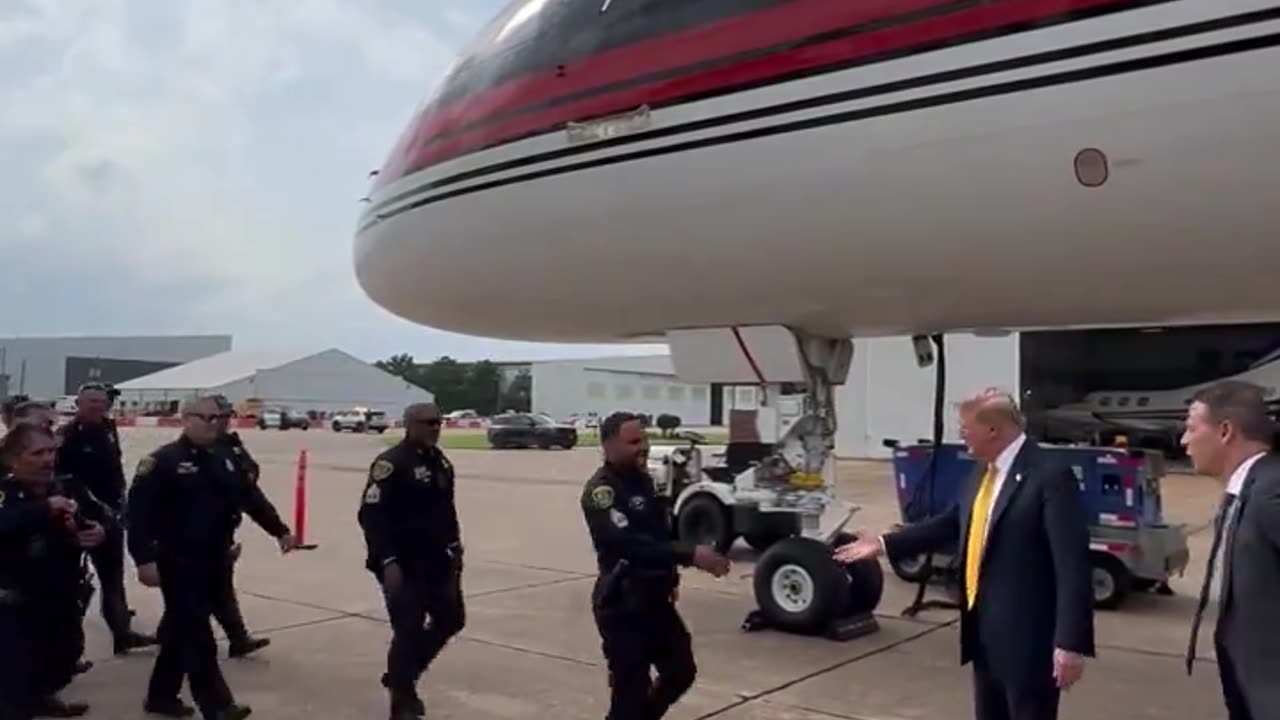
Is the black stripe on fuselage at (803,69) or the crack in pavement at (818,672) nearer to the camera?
the black stripe on fuselage at (803,69)

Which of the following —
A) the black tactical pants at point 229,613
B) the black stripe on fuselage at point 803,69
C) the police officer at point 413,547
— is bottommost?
the black tactical pants at point 229,613

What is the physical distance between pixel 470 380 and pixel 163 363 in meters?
40.5

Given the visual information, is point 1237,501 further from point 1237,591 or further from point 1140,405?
point 1140,405

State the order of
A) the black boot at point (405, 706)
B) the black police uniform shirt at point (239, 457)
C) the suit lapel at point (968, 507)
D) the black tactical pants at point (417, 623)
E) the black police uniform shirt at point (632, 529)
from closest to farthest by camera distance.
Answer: the suit lapel at point (968, 507), the black police uniform shirt at point (632, 529), the black tactical pants at point (417, 623), the black boot at point (405, 706), the black police uniform shirt at point (239, 457)

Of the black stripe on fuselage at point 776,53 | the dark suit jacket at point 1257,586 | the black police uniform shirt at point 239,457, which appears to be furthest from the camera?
the black police uniform shirt at point 239,457

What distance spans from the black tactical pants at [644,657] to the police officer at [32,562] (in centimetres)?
207

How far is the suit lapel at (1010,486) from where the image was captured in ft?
11.6

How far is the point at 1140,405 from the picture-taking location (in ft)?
93.7

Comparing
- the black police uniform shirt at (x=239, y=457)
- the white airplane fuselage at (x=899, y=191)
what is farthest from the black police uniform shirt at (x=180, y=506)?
the white airplane fuselage at (x=899, y=191)

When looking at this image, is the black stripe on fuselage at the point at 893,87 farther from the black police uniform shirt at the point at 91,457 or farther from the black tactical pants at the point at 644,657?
the black police uniform shirt at the point at 91,457

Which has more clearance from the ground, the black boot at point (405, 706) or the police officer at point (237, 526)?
the police officer at point (237, 526)

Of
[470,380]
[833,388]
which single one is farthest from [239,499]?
[470,380]

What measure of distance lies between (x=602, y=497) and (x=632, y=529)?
0.54 ft

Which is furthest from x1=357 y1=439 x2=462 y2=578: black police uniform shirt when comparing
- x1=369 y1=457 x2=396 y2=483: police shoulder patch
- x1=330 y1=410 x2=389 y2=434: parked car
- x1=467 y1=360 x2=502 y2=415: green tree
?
x1=467 y1=360 x2=502 y2=415: green tree
